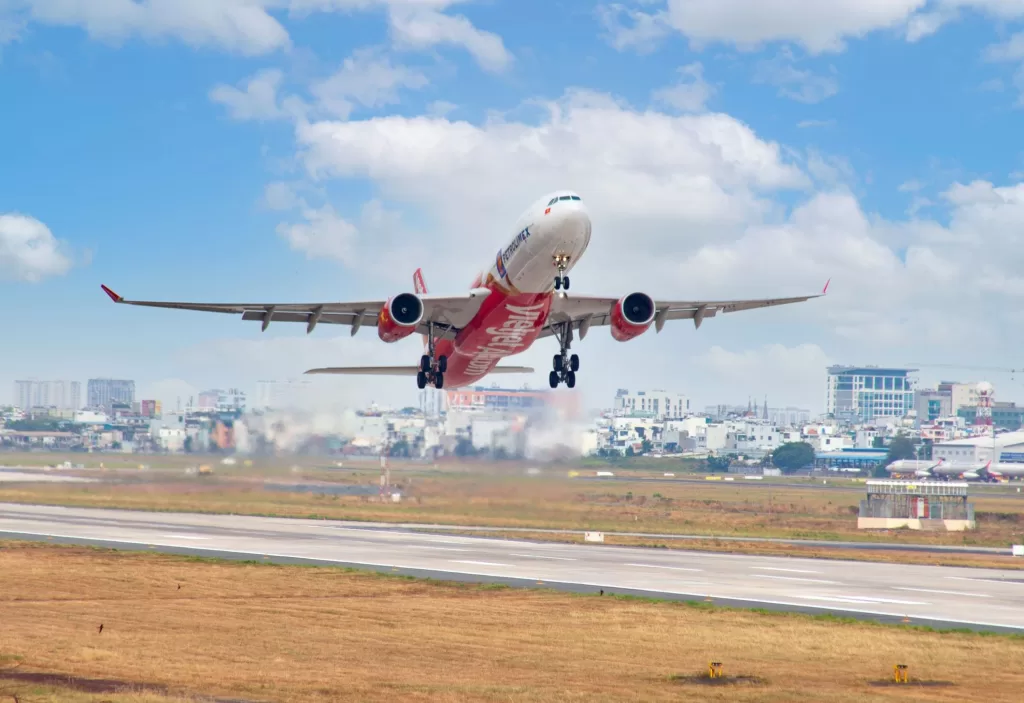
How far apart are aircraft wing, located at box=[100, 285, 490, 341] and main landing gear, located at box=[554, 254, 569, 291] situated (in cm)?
480

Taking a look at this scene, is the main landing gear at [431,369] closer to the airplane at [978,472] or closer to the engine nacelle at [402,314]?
the engine nacelle at [402,314]

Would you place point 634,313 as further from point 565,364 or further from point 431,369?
point 431,369

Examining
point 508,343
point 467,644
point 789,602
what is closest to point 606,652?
point 467,644

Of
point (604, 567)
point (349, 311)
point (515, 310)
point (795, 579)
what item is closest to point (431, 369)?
point (349, 311)

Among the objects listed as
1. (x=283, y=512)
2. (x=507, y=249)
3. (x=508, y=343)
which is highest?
(x=507, y=249)

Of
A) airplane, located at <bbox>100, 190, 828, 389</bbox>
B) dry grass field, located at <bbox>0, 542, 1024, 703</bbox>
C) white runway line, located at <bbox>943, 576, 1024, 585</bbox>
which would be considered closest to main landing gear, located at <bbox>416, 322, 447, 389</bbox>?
airplane, located at <bbox>100, 190, 828, 389</bbox>

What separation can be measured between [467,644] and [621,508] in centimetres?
6554

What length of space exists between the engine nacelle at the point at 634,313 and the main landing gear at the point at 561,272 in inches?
214

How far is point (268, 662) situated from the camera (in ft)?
89.9

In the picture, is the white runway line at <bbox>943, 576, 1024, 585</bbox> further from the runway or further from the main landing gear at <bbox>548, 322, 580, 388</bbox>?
the main landing gear at <bbox>548, 322, 580, 388</bbox>

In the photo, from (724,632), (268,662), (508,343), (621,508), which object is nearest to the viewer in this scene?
(268,662)

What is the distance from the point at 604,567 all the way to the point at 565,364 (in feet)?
29.0

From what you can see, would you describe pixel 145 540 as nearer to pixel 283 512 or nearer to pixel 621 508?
pixel 283 512

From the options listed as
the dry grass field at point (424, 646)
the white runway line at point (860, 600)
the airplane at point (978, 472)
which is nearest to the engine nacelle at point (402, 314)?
the dry grass field at point (424, 646)
